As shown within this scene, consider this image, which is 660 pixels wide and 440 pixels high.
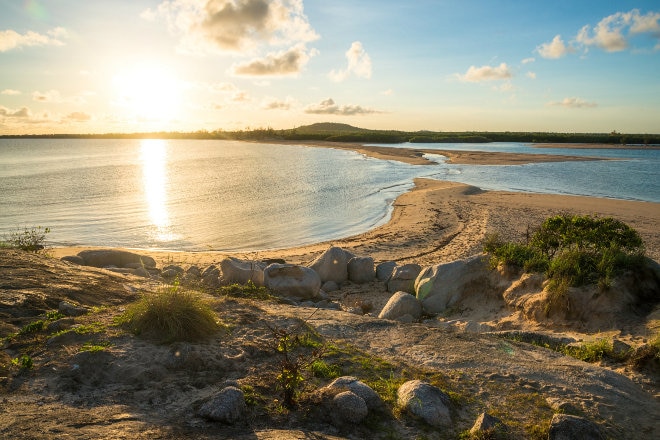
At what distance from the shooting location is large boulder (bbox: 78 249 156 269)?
13.1 meters

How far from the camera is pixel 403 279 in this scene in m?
11.8

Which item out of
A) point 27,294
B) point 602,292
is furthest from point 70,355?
point 602,292

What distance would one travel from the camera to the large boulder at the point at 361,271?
498 inches

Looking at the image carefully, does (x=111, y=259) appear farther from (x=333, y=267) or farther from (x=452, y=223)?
(x=452, y=223)

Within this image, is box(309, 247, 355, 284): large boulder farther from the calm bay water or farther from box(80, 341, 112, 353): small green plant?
box(80, 341, 112, 353): small green plant

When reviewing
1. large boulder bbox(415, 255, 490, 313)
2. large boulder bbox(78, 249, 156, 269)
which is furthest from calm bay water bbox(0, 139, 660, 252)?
large boulder bbox(415, 255, 490, 313)

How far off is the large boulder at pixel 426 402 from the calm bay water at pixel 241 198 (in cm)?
1354

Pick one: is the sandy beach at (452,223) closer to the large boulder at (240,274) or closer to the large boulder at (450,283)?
the large boulder at (240,274)

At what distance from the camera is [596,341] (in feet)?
24.1

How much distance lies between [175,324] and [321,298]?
17.3ft

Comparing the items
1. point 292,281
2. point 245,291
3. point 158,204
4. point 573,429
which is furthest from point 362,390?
point 158,204

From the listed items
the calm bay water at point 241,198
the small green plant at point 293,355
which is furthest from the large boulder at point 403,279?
the calm bay water at point 241,198

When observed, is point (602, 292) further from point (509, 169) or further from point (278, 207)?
point (509, 169)

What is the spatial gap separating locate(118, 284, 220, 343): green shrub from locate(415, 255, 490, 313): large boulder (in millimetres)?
5190
